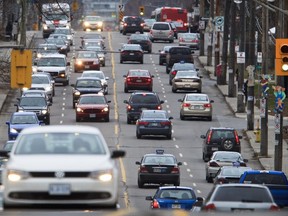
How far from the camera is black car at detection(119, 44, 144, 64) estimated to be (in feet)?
297

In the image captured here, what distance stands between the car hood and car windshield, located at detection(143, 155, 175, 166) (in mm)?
24798

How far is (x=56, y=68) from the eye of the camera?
78.4 meters

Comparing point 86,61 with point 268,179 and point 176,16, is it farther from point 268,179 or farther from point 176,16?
point 268,179

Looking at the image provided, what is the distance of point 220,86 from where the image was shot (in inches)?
3110

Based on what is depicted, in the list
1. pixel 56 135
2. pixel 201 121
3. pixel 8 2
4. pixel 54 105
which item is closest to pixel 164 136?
pixel 201 121

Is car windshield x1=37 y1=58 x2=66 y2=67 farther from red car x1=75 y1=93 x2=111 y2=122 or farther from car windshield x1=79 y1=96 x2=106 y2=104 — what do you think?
car windshield x1=79 y1=96 x2=106 y2=104

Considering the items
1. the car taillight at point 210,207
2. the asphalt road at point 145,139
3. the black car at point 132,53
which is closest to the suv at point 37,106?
the asphalt road at point 145,139

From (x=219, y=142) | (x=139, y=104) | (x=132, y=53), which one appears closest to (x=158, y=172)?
(x=219, y=142)

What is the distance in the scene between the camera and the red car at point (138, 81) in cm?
7538

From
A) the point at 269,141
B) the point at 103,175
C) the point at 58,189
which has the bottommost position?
the point at 269,141

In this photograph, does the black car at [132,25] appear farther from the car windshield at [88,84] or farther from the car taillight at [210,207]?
the car taillight at [210,207]

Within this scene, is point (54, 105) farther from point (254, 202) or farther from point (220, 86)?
point (254, 202)

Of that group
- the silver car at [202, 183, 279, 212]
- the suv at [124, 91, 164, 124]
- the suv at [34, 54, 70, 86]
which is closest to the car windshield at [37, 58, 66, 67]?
the suv at [34, 54, 70, 86]

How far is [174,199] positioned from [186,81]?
1567 inches
